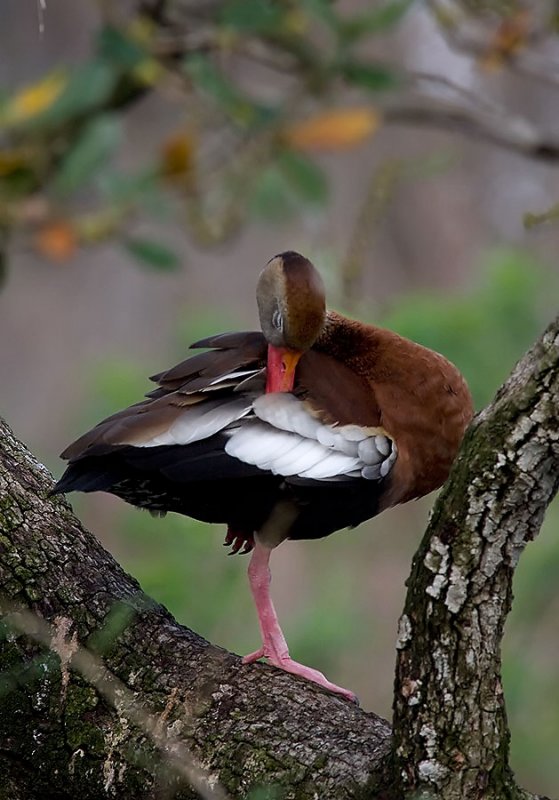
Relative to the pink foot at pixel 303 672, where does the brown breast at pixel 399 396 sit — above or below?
above

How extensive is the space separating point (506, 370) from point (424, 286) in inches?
A: 218

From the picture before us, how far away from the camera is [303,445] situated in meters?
2.83

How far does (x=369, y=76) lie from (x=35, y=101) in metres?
0.86

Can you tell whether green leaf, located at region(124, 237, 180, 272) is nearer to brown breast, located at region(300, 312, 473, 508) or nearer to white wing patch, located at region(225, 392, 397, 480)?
brown breast, located at region(300, 312, 473, 508)

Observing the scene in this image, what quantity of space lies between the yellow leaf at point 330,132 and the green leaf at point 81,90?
63 cm

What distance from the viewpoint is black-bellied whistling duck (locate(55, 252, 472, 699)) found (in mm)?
2711

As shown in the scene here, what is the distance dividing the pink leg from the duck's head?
0.44m

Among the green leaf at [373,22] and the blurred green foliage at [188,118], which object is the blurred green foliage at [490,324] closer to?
the blurred green foliage at [188,118]

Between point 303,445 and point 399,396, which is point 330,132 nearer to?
point 399,396

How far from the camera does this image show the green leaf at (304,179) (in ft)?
11.7

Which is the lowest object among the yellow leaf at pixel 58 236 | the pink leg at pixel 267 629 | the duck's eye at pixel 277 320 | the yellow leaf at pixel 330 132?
the pink leg at pixel 267 629

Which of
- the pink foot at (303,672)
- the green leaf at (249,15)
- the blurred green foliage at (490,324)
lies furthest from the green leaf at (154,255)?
the blurred green foliage at (490,324)

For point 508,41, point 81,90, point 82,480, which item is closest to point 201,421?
point 82,480

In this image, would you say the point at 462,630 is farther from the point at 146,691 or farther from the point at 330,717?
the point at 146,691
